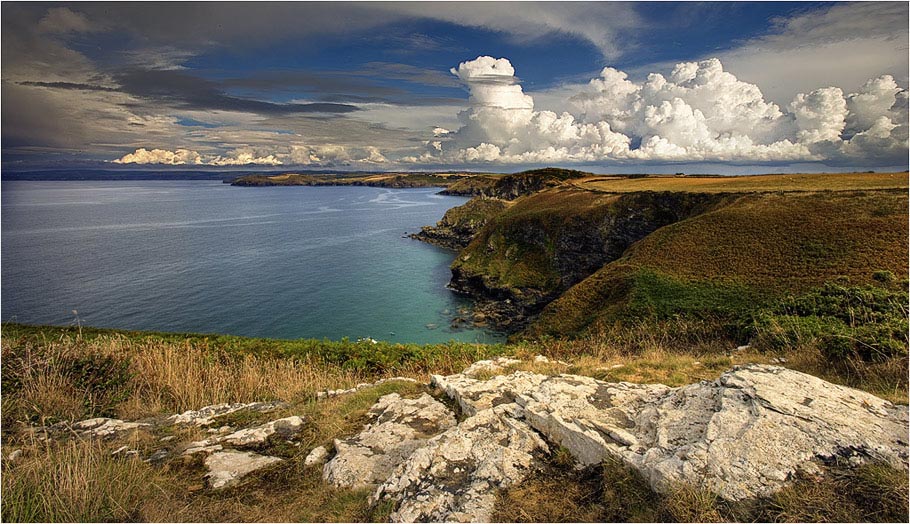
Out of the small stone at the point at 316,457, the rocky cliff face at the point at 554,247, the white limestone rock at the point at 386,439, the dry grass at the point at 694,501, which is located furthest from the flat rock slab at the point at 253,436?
the rocky cliff face at the point at 554,247

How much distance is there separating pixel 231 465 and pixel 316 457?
130 centimetres

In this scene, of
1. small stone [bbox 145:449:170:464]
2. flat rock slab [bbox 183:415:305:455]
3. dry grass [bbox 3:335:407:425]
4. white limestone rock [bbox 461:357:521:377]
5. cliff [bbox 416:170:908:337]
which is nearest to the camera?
small stone [bbox 145:449:170:464]

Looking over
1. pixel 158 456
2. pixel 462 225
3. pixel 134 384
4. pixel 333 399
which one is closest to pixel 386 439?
pixel 333 399

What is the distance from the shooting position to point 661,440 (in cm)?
559

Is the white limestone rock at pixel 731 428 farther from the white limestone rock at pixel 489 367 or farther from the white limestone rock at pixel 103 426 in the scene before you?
the white limestone rock at pixel 103 426

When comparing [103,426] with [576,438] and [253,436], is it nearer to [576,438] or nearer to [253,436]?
[253,436]

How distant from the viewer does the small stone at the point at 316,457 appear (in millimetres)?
6625

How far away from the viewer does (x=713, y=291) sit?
126ft

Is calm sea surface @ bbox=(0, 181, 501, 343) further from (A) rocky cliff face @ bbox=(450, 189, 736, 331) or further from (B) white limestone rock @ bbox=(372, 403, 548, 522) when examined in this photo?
(B) white limestone rock @ bbox=(372, 403, 548, 522)

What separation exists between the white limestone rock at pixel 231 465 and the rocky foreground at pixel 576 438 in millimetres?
21

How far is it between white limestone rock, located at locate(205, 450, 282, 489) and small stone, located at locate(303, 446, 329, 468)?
0.47m

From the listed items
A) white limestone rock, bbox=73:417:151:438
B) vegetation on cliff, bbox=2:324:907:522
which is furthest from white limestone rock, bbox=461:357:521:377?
white limestone rock, bbox=73:417:151:438

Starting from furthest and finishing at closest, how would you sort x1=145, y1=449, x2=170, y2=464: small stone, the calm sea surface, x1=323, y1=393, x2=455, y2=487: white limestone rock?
the calm sea surface, x1=145, y1=449, x2=170, y2=464: small stone, x1=323, y1=393, x2=455, y2=487: white limestone rock

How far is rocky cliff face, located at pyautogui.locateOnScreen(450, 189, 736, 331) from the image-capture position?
64688 mm
